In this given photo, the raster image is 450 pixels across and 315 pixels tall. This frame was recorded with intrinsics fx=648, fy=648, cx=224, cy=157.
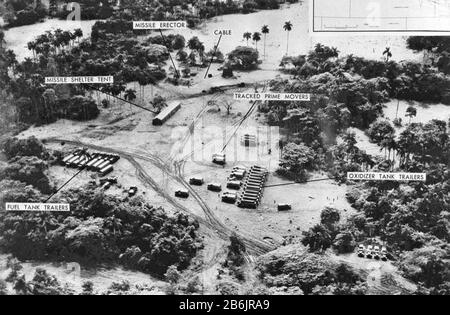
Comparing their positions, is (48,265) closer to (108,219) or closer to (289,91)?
(108,219)

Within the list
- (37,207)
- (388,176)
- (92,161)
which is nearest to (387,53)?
(388,176)

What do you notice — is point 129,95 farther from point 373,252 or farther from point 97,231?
point 373,252

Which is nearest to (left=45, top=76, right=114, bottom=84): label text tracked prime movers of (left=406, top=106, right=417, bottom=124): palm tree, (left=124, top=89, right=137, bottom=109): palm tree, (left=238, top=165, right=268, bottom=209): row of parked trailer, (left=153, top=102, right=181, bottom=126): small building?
(left=124, top=89, right=137, bottom=109): palm tree

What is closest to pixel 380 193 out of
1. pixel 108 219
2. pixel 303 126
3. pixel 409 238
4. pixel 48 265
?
pixel 409 238

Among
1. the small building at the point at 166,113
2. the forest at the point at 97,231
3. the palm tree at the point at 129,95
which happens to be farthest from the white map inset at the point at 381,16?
the forest at the point at 97,231

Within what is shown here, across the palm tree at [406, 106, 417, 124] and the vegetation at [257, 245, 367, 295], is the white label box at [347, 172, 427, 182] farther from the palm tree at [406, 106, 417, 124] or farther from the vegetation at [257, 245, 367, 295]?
the palm tree at [406, 106, 417, 124]
